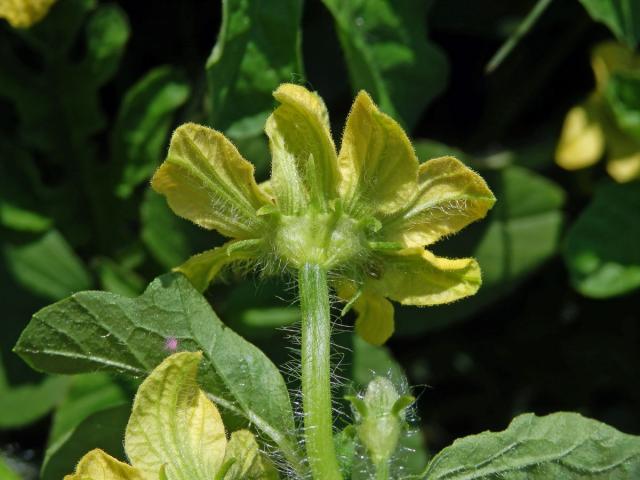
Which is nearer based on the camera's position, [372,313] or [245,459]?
[245,459]

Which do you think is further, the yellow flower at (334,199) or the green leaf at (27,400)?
the green leaf at (27,400)

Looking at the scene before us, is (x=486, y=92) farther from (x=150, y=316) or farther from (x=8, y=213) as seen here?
(x=150, y=316)

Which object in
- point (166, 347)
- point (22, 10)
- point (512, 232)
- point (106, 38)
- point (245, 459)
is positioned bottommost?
point (512, 232)

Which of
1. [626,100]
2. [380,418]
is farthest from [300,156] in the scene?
[626,100]

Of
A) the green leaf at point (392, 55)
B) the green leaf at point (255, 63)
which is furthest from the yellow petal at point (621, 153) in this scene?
the green leaf at point (255, 63)

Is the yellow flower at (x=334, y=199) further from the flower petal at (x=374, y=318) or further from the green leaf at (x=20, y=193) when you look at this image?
the green leaf at (x=20, y=193)

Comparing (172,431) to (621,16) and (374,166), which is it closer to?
(374,166)

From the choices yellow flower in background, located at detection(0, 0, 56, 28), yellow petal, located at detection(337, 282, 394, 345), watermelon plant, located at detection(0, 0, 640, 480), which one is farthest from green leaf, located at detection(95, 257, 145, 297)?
yellow petal, located at detection(337, 282, 394, 345)
